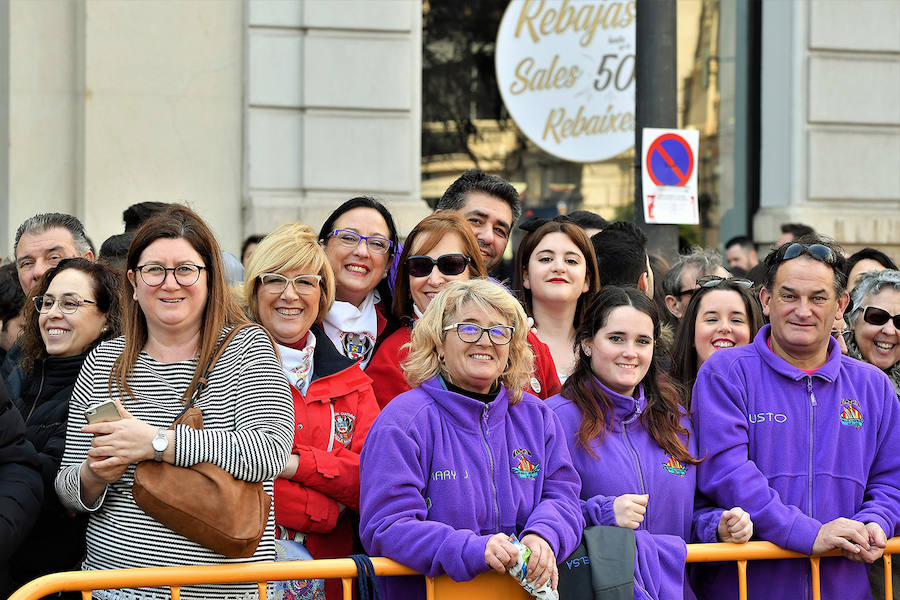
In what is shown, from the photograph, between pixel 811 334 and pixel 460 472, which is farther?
pixel 811 334

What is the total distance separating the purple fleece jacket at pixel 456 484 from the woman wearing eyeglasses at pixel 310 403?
37 cm

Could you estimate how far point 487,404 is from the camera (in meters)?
3.62

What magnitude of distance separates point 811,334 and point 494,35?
611cm

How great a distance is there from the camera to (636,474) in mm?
3850

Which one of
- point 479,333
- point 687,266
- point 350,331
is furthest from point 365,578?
point 687,266

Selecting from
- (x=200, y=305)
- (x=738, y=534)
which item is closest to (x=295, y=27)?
(x=200, y=305)

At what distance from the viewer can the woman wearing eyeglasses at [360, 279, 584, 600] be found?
336cm

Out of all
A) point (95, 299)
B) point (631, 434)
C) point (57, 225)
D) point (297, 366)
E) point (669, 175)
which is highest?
point (669, 175)

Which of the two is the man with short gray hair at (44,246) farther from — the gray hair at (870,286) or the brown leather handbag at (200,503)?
the gray hair at (870,286)

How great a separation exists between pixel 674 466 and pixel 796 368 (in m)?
0.61

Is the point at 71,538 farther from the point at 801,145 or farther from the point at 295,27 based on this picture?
the point at 801,145

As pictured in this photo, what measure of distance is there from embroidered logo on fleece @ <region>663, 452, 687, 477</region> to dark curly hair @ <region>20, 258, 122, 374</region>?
6.91 ft

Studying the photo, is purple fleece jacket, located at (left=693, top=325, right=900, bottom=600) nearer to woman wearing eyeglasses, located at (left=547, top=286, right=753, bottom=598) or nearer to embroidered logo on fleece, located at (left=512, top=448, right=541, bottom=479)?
woman wearing eyeglasses, located at (left=547, top=286, right=753, bottom=598)

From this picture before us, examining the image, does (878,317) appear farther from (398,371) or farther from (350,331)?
(350,331)
